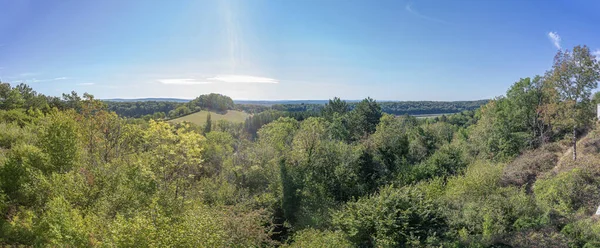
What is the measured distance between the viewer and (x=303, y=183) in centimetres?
2473

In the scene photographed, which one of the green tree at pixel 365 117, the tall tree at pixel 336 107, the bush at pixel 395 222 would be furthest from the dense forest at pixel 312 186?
the tall tree at pixel 336 107

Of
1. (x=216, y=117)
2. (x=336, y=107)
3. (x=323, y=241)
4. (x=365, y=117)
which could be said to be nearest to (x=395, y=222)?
(x=323, y=241)

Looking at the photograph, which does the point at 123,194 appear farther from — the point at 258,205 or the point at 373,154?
the point at 373,154

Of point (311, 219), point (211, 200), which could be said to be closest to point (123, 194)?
point (211, 200)

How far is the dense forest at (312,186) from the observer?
13141 mm

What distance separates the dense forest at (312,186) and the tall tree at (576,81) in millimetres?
73

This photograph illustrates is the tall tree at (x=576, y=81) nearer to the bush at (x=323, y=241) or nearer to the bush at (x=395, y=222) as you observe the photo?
the bush at (x=395, y=222)

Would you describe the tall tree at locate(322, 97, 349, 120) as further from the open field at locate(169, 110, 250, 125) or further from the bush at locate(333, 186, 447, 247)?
the bush at locate(333, 186, 447, 247)

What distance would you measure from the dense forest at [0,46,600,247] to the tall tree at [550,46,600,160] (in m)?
0.07

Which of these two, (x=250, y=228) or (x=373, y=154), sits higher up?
(x=373, y=154)

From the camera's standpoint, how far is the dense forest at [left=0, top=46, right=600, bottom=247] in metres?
13.1

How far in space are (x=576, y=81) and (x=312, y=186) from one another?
20.2m

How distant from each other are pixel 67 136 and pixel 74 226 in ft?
29.1

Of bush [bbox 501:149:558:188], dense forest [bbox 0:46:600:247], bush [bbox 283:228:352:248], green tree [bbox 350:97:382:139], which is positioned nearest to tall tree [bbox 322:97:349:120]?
green tree [bbox 350:97:382:139]
